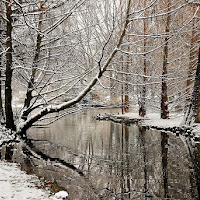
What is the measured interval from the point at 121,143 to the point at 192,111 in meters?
4.34

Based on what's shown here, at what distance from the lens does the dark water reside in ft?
15.3

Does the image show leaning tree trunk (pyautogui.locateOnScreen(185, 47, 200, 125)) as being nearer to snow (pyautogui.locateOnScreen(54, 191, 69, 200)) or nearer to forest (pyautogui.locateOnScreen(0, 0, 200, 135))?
forest (pyautogui.locateOnScreen(0, 0, 200, 135))

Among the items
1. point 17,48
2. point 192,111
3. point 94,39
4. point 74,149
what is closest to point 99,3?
point 94,39

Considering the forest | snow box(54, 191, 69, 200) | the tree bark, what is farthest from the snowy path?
the tree bark

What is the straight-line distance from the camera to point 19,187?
13.5 feet

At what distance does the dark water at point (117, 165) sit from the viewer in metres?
4.68

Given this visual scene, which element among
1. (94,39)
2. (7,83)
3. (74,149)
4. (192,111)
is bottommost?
(74,149)

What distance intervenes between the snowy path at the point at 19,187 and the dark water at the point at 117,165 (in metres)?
0.65

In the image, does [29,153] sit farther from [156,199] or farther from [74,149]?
[156,199]

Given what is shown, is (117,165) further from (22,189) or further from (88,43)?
(88,43)

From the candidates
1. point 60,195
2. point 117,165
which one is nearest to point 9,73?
point 117,165

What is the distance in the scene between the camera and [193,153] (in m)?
7.41

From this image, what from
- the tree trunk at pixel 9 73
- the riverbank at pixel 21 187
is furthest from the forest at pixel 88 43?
the riverbank at pixel 21 187

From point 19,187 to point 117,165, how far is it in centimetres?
322
